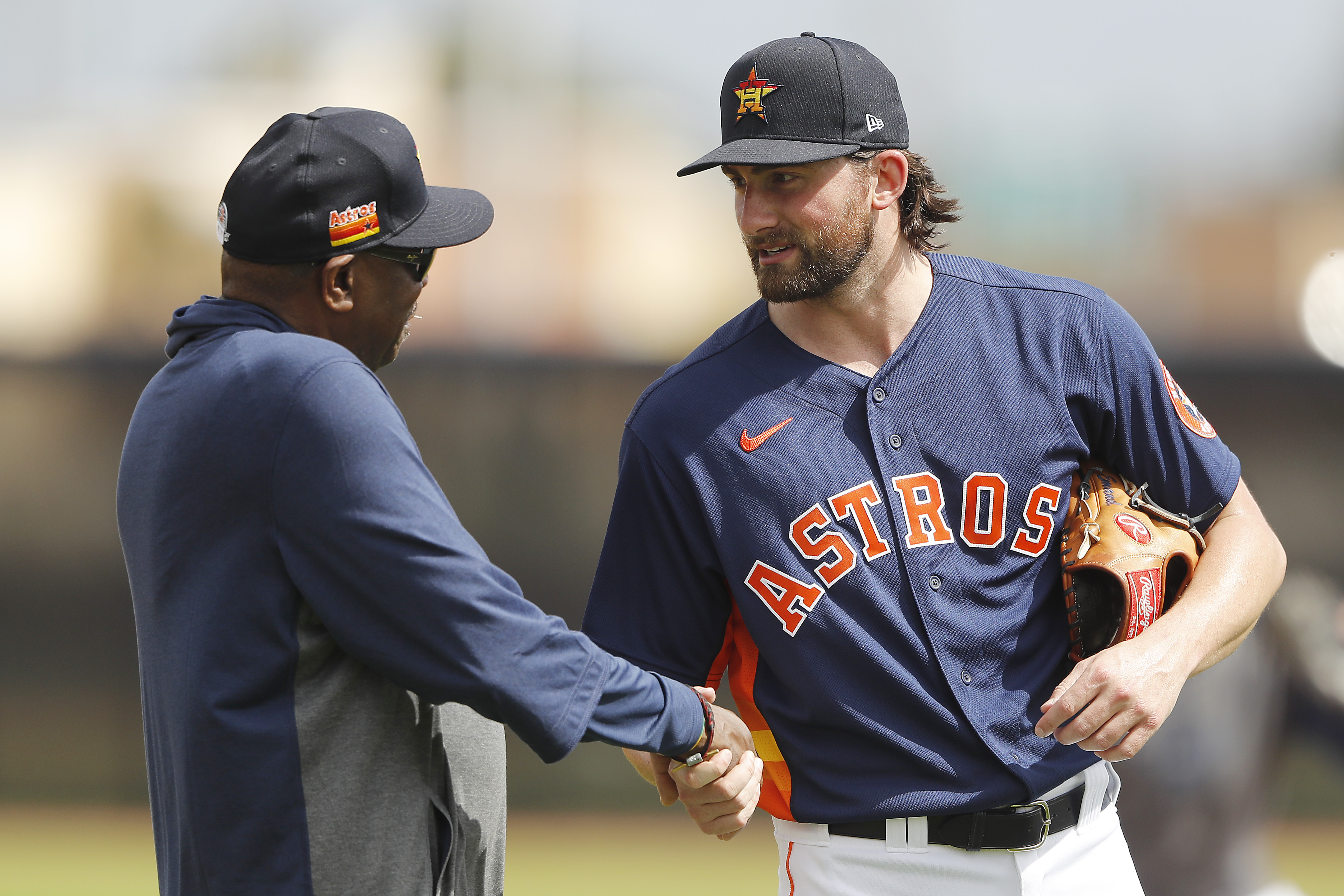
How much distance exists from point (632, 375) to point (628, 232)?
74.6 inches

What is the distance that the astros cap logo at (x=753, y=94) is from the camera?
7.42ft

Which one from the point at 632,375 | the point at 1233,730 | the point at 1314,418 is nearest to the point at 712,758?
the point at 1233,730

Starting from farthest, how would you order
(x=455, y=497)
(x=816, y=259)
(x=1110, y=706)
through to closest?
1. (x=455, y=497)
2. (x=816, y=259)
3. (x=1110, y=706)

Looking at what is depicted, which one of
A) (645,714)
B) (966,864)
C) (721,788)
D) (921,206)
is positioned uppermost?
(921,206)

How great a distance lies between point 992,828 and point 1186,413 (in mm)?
823

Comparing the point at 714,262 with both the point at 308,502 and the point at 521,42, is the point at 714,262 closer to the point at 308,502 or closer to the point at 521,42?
the point at 521,42

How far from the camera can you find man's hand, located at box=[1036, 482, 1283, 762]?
190cm

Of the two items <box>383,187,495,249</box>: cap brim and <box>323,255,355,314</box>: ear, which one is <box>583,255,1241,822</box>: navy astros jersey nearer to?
<box>383,187,495,249</box>: cap brim

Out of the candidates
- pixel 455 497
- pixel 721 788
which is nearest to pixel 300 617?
pixel 721 788

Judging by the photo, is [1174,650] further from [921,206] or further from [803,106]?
[803,106]

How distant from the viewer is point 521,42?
35.0 ft

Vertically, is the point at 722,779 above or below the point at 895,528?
below

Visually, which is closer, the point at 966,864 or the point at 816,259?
the point at 966,864

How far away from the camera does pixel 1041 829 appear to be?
209 centimetres
